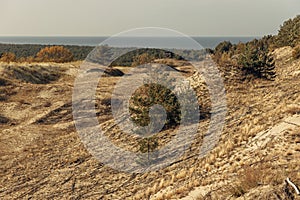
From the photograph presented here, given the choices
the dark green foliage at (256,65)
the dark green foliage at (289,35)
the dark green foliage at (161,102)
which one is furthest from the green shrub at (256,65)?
the dark green foliage at (289,35)

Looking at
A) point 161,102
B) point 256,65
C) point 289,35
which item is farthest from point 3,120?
point 289,35

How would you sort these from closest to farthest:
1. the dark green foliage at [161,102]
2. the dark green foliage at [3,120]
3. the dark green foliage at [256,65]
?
the dark green foliage at [161,102]
the dark green foliage at [256,65]
the dark green foliage at [3,120]

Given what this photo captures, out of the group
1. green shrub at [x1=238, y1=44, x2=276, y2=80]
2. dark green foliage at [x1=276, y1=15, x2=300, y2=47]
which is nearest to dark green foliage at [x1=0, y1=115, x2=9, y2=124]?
green shrub at [x1=238, y1=44, x2=276, y2=80]

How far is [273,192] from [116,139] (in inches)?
554

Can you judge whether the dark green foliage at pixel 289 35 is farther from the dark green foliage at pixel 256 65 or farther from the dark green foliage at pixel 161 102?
the dark green foliage at pixel 161 102

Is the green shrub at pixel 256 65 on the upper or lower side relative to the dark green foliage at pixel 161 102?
upper

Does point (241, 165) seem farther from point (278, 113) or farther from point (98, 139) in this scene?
point (98, 139)

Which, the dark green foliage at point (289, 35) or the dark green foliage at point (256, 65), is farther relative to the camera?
the dark green foliage at point (289, 35)

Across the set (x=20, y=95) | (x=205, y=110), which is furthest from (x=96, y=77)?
(x=205, y=110)

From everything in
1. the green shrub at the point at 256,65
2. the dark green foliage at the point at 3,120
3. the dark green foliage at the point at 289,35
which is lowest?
the dark green foliage at the point at 3,120

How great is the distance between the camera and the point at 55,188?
52.6 ft

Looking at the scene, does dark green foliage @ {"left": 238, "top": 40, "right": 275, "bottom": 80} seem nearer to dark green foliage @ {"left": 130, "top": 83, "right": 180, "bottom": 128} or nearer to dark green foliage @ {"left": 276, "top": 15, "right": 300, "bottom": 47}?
dark green foliage @ {"left": 130, "top": 83, "right": 180, "bottom": 128}

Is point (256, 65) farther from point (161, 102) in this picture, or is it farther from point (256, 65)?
point (161, 102)

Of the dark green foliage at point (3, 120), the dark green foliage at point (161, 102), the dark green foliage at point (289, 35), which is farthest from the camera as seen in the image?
the dark green foliage at point (289, 35)
